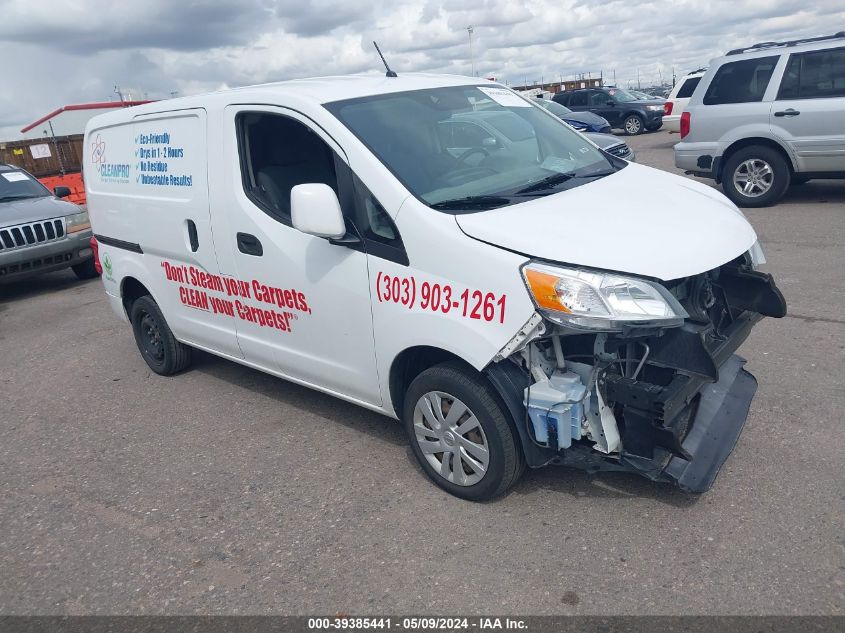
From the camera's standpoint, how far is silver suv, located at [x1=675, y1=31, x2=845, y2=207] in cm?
859

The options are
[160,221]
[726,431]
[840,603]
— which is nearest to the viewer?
[840,603]

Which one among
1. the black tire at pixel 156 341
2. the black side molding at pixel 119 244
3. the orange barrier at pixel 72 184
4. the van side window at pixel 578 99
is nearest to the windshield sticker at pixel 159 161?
the black side molding at pixel 119 244

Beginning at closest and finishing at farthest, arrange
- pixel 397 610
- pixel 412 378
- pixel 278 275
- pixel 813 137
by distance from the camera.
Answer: pixel 397 610
pixel 412 378
pixel 278 275
pixel 813 137

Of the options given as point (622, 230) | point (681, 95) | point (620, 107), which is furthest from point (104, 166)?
point (620, 107)

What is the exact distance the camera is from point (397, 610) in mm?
2805

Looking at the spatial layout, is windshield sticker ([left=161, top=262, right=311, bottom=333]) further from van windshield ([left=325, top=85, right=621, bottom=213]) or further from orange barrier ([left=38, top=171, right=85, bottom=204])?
orange barrier ([left=38, top=171, right=85, bottom=204])

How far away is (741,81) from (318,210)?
7.87 m

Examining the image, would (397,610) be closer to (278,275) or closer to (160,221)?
(278,275)

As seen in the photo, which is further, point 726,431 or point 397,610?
point 726,431

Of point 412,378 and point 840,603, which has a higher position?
point 412,378

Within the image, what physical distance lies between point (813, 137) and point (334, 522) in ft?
26.4

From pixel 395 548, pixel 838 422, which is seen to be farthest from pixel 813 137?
pixel 395 548

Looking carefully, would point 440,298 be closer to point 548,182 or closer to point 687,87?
point 548,182

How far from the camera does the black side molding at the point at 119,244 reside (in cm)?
514
